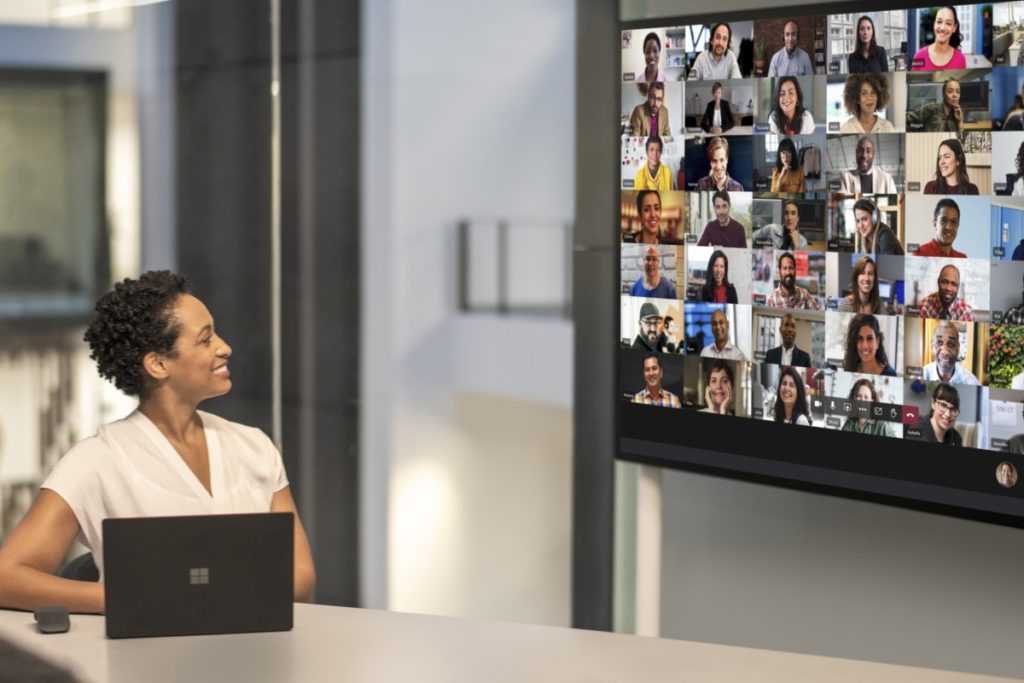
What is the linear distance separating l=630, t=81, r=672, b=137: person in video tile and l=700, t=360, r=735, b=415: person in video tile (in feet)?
2.28

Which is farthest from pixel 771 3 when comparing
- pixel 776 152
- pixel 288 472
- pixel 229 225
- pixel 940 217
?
pixel 288 472

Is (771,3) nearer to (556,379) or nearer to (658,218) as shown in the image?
(658,218)

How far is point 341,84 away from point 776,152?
1552mm

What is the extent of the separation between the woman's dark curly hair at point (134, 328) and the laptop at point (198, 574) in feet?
2.28

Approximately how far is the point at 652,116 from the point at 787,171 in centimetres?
50

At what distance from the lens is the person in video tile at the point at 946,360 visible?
3.37 m

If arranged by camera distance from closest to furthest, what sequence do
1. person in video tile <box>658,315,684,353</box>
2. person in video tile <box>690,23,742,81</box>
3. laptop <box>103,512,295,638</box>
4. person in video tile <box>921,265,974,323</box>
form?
laptop <box>103,512,295,638</box>
person in video tile <box>921,265,974,323</box>
person in video tile <box>690,23,742,81</box>
person in video tile <box>658,315,684,353</box>

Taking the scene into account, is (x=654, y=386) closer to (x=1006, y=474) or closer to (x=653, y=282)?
(x=653, y=282)

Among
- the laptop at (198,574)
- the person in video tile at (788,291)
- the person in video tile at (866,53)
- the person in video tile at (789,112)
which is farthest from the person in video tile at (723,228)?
the laptop at (198,574)

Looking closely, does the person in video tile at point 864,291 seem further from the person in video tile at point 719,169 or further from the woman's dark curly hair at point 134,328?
the woman's dark curly hair at point 134,328

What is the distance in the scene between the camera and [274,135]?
4449mm

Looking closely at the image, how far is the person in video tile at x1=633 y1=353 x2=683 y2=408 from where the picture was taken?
402 centimetres

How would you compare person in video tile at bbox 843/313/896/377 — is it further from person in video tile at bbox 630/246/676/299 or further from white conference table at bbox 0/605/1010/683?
white conference table at bbox 0/605/1010/683

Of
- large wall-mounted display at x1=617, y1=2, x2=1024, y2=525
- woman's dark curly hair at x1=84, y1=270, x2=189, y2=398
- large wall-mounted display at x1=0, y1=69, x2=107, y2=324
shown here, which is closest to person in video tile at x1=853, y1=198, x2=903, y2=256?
large wall-mounted display at x1=617, y1=2, x2=1024, y2=525
